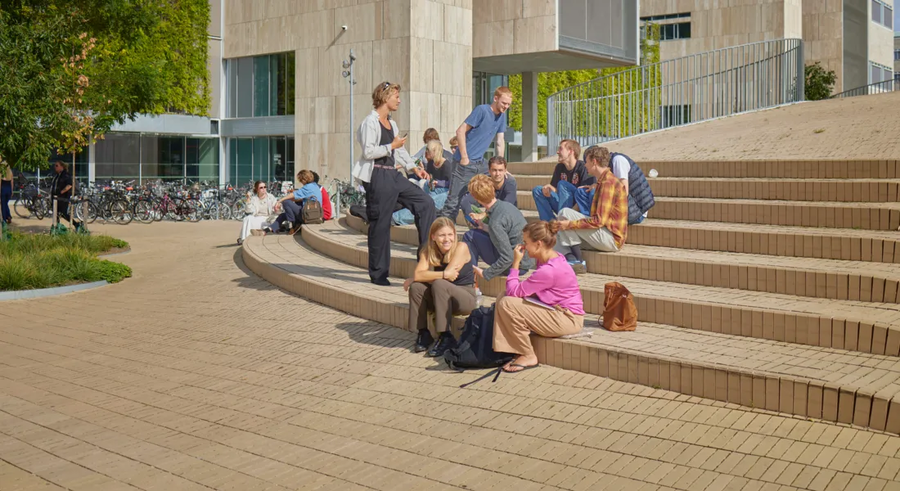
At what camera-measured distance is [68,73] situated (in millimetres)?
18109

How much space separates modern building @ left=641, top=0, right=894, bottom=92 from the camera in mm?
51406

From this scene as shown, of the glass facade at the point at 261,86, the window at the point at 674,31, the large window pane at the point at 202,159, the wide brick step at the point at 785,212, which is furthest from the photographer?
the window at the point at 674,31

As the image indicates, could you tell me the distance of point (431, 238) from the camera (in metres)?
8.06

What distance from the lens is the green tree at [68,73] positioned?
583 inches

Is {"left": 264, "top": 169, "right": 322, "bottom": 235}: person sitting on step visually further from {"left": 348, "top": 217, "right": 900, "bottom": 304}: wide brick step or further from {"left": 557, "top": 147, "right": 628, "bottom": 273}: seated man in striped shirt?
{"left": 348, "top": 217, "right": 900, "bottom": 304}: wide brick step

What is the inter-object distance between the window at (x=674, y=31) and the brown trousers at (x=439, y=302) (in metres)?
50.0

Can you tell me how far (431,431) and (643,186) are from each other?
5175 millimetres

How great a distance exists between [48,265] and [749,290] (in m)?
10.2

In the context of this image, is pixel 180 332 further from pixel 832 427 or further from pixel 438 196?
pixel 832 427

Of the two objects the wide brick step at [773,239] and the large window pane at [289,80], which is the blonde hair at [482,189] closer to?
the wide brick step at [773,239]

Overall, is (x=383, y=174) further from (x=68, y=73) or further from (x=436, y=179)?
(x=68, y=73)

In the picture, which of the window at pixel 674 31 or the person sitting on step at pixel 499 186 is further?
the window at pixel 674 31

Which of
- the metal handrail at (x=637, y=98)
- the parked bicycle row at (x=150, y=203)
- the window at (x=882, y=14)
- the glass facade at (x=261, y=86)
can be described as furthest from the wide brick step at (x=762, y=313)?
the window at (x=882, y=14)

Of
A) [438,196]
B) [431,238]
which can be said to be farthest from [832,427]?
[438,196]
